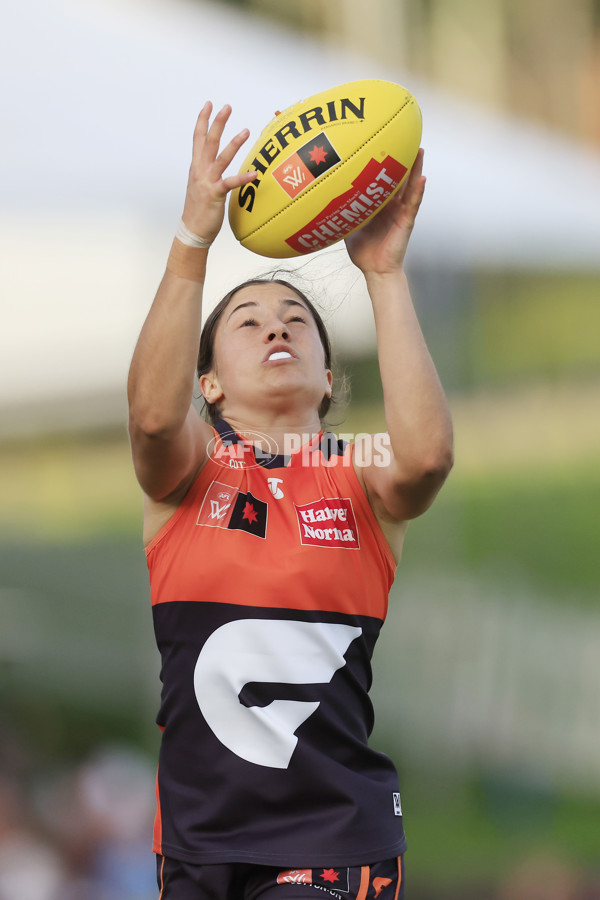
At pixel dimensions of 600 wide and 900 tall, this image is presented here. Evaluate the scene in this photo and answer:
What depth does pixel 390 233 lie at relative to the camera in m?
1.51

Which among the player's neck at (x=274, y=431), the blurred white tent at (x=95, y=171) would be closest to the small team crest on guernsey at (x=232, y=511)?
the player's neck at (x=274, y=431)

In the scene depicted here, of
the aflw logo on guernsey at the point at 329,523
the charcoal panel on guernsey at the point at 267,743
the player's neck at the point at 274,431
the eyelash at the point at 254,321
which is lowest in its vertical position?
the charcoal panel on guernsey at the point at 267,743

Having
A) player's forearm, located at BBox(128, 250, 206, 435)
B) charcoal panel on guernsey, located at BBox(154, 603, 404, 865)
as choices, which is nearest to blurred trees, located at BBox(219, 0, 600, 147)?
player's forearm, located at BBox(128, 250, 206, 435)

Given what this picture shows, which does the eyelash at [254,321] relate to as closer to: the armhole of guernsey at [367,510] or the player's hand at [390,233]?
the player's hand at [390,233]

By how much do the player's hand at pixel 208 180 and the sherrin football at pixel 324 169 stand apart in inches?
4.9

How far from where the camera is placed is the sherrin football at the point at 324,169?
1449 millimetres

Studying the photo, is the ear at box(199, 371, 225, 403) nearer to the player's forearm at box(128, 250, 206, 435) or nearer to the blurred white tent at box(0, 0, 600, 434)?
the player's forearm at box(128, 250, 206, 435)

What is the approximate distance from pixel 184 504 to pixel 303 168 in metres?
0.57

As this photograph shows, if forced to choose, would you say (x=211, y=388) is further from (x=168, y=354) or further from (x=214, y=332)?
(x=168, y=354)

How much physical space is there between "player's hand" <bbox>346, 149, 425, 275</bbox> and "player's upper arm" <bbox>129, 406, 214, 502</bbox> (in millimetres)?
385

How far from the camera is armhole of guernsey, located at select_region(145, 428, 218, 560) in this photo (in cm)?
148

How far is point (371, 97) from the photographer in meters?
1.50

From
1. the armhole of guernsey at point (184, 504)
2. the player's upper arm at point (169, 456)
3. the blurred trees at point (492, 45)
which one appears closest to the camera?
the player's upper arm at point (169, 456)

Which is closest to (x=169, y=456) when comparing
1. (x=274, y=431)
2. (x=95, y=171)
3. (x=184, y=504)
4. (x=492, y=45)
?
(x=184, y=504)
